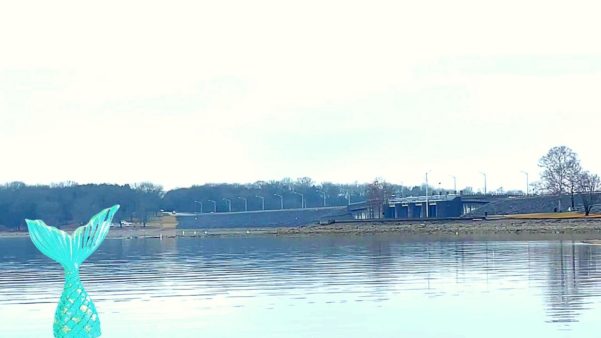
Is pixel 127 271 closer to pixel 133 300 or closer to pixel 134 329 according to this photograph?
pixel 133 300

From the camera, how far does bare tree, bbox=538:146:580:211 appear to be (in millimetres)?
146500

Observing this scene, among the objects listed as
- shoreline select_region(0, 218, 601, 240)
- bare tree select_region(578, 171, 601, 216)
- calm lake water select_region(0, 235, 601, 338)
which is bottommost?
calm lake water select_region(0, 235, 601, 338)

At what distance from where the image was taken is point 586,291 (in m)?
32.8

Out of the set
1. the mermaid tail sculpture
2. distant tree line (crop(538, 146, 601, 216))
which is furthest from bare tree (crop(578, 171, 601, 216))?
the mermaid tail sculpture

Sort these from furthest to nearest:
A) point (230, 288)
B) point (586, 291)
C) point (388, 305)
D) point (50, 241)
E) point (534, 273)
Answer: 1. point (534, 273)
2. point (230, 288)
3. point (586, 291)
4. point (388, 305)
5. point (50, 241)

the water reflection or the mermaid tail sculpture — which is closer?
the mermaid tail sculpture

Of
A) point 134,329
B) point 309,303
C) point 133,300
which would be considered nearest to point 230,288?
point 133,300

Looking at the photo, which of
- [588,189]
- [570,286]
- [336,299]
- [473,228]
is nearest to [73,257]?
[336,299]

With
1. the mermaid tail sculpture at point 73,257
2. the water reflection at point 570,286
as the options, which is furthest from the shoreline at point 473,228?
the mermaid tail sculpture at point 73,257

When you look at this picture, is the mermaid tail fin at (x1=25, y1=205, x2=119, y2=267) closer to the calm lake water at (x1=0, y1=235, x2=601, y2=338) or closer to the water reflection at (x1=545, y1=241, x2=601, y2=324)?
the calm lake water at (x1=0, y1=235, x2=601, y2=338)

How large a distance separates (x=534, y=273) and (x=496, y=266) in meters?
5.99

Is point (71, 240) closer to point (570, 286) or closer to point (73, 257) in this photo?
point (73, 257)

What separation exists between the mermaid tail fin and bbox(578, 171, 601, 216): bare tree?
115 metres

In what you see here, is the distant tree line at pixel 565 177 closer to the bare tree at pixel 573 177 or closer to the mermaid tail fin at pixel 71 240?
the bare tree at pixel 573 177
